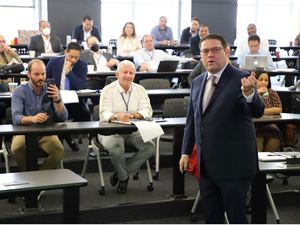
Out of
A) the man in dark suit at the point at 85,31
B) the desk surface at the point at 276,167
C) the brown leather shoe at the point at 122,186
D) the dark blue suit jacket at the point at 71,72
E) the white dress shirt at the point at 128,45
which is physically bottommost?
the brown leather shoe at the point at 122,186

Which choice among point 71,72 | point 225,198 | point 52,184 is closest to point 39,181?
point 52,184

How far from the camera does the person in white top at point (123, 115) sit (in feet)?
14.7

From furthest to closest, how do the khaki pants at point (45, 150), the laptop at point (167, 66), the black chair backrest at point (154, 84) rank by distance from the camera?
the laptop at point (167, 66), the black chair backrest at point (154, 84), the khaki pants at point (45, 150)

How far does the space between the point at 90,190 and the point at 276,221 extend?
1595mm

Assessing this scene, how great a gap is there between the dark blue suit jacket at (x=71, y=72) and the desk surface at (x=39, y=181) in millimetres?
2311

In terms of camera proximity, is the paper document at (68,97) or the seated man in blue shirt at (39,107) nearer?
the seated man in blue shirt at (39,107)

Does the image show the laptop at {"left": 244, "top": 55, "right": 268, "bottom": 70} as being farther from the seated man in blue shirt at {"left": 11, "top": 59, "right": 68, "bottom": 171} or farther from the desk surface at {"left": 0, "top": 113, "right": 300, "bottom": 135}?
the seated man in blue shirt at {"left": 11, "top": 59, "right": 68, "bottom": 171}

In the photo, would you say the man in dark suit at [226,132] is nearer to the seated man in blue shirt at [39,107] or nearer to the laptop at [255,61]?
the seated man in blue shirt at [39,107]

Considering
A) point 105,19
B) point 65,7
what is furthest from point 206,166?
point 105,19

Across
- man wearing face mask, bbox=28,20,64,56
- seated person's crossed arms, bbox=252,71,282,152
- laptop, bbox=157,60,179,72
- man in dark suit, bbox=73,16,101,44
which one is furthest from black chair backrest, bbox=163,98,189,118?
man in dark suit, bbox=73,16,101,44

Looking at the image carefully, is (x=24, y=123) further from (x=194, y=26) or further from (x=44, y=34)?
(x=194, y=26)

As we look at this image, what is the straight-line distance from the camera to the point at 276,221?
4008 mm

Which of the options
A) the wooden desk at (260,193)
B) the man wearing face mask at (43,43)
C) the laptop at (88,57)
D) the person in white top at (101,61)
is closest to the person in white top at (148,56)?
the person in white top at (101,61)

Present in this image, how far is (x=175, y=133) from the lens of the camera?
428 cm
